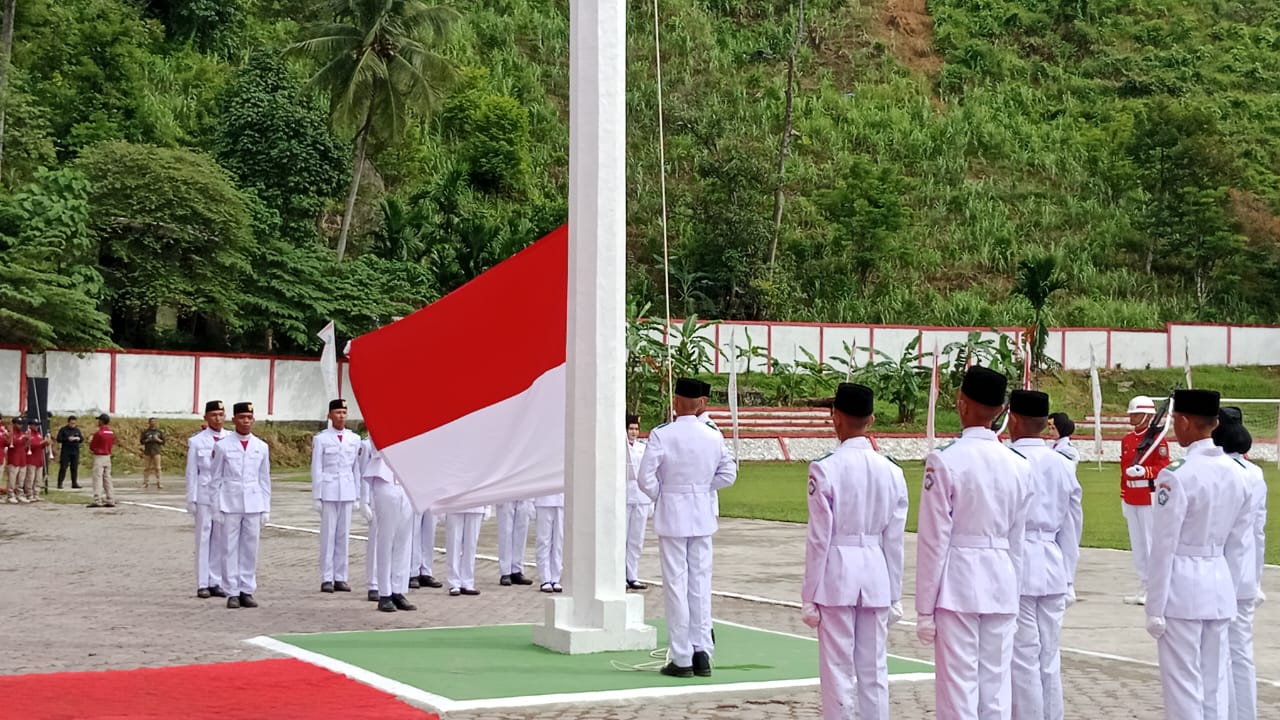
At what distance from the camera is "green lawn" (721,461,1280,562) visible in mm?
21094

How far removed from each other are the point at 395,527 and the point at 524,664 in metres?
3.78

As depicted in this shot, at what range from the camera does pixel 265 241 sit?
4234 centimetres

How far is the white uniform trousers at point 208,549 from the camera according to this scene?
14367mm

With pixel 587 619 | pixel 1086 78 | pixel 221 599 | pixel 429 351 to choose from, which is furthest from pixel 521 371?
pixel 1086 78

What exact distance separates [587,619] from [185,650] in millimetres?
2911

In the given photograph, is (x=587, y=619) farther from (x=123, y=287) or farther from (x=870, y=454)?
(x=123, y=287)

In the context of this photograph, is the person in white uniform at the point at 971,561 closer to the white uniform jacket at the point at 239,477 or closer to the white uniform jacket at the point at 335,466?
the white uniform jacket at the point at 239,477

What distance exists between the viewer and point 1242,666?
25.2ft

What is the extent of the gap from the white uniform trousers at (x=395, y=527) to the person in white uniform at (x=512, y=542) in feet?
6.14

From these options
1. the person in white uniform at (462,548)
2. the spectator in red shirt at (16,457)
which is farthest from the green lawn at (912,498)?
the spectator in red shirt at (16,457)

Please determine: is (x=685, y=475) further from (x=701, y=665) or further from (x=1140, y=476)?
(x=1140, y=476)

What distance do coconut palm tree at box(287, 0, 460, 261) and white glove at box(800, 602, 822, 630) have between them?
38657 mm

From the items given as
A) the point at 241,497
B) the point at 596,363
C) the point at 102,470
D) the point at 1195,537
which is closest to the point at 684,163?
the point at 102,470

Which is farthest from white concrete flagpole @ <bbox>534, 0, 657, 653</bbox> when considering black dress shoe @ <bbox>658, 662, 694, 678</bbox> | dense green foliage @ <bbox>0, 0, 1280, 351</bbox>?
dense green foliage @ <bbox>0, 0, 1280, 351</bbox>
